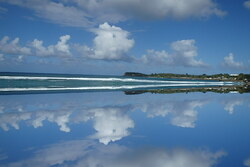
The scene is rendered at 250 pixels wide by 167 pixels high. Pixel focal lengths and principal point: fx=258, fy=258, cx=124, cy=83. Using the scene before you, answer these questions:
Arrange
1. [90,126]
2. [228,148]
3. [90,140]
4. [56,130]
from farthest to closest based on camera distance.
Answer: [90,126] < [56,130] < [90,140] < [228,148]

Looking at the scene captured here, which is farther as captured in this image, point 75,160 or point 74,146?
point 74,146

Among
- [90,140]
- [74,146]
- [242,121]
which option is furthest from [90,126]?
[242,121]

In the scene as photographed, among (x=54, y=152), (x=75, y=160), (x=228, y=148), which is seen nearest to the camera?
(x=75, y=160)

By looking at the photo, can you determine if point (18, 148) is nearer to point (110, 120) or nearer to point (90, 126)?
point (90, 126)

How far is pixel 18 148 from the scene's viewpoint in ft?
27.6

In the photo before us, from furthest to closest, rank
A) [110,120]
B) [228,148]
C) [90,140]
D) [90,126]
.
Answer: [110,120]
[90,126]
[90,140]
[228,148]

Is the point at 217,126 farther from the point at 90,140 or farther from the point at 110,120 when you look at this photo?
the point at 90,140

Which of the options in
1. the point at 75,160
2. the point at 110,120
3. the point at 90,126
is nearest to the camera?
the point at 75,160

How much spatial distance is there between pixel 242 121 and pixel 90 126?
28.4 ft

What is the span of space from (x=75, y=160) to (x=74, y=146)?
1.43 meters

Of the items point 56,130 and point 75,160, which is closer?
point 75,160

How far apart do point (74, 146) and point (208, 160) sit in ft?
14.3

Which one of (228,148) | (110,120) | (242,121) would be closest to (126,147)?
(228,148)

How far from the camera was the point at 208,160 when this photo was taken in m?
7.56
